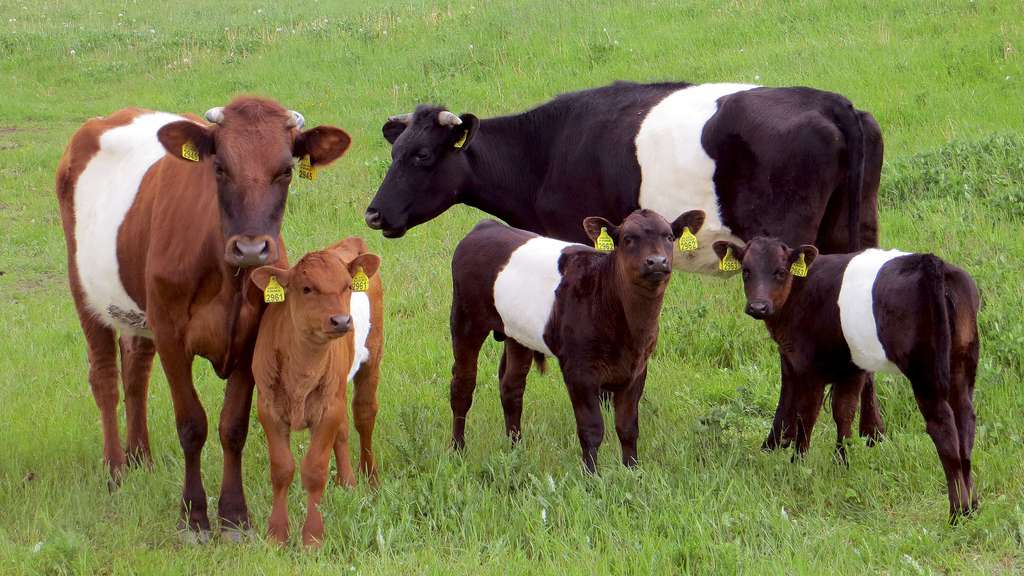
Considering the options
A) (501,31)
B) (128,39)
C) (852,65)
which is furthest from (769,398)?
(128,39)

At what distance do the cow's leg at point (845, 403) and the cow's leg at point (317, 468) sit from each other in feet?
8.73

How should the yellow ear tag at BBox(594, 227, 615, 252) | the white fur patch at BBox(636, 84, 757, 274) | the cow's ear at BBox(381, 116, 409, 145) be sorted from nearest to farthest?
the yellow ear tag at BBox(594, 227, 615, 252)
the white fur patch at BBox(636, 84, 757, 274)
the cow's ear at BBox(381, 116, 409, 145)

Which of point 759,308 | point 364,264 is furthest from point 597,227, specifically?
point 364,264

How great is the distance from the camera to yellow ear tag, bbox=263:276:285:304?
17.3 feet

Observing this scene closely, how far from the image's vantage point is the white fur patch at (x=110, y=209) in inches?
252

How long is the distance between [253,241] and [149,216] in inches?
50.9

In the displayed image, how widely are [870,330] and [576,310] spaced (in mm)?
1534

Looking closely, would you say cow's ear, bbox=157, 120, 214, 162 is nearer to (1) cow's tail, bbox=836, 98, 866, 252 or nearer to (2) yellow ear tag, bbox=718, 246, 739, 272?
(2) yellow ear tag, bbox=718, 246, 739, 272

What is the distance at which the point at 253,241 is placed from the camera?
500 cm

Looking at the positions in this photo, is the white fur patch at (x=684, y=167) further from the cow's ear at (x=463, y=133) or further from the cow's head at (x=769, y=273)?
the cow's ear at (x=463, y=133)

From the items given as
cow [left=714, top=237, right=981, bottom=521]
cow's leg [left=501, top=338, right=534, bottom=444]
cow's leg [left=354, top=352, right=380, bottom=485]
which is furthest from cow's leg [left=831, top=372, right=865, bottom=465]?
cow's leg [left=354, top=352, right=380, bottom=485]

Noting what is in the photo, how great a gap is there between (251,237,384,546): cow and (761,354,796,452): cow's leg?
240 cm

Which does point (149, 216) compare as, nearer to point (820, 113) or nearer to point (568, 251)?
point (568, 251)

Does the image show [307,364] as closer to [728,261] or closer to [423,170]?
[728,261]
